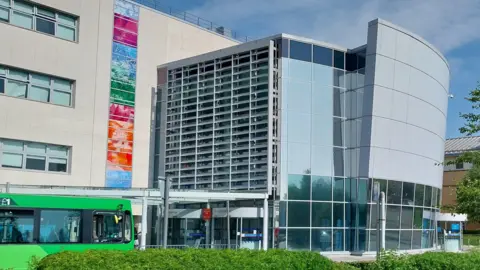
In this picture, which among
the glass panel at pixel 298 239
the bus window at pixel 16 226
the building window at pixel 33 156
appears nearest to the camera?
the bus window at pixel 16 226

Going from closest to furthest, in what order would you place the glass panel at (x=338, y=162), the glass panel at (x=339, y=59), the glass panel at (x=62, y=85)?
the glass panel at (x=62, y=85), the glass panel at (x=338, y=162), the glass panel at (x=339, y=59)

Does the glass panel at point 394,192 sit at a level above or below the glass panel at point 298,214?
above

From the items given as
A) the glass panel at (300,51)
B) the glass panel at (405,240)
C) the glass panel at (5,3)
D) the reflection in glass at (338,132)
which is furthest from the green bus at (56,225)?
the glass panel at (405,240)

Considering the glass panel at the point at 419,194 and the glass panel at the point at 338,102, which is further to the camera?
the glass panel at the point at 419,194

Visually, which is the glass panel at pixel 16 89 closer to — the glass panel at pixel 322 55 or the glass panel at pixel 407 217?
the glass panel at pixel 322 55

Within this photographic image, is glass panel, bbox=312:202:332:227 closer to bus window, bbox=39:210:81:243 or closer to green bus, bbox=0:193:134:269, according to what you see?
green bus, bbox=0:193:134:269

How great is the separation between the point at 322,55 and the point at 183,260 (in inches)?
952

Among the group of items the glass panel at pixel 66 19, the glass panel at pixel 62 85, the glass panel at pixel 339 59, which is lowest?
the glass panel at pixel 62 85

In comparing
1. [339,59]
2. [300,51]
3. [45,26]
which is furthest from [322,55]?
[45,26]

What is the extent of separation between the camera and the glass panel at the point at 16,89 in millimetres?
28453

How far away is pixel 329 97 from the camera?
1319 inches

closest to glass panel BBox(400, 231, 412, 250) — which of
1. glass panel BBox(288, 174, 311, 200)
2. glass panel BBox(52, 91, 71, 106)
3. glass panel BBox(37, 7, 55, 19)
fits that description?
glass panel BBox(288, 174, 311, 200)

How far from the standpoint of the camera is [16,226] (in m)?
18.2

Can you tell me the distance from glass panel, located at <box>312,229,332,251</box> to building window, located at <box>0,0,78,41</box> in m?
16.2
